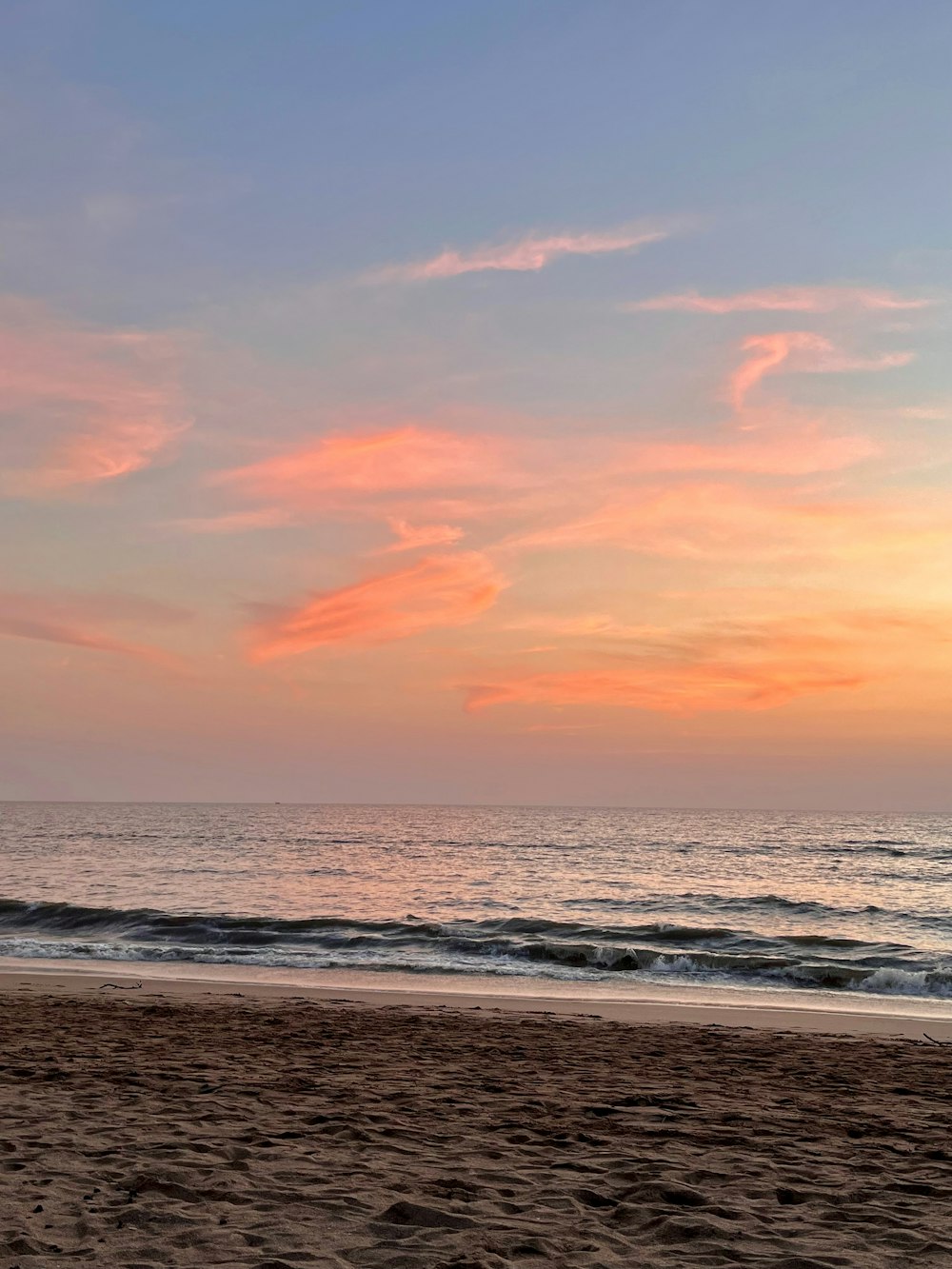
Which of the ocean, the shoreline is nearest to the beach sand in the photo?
the shoreline

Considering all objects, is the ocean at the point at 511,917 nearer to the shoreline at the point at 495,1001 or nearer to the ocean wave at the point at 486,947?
the ocean wave at the point at 486,947

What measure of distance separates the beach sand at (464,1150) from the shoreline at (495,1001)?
2.49 meters

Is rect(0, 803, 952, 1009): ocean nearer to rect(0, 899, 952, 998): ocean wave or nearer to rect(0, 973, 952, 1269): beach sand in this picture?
rect(0, 899, 952, 998): ocean wave

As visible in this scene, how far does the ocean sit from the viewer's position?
20.6 metres

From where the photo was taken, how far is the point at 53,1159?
5.92 m

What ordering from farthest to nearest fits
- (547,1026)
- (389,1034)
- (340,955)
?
(340,955), (547,1026), (389,1034)

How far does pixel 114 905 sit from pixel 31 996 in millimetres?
17646

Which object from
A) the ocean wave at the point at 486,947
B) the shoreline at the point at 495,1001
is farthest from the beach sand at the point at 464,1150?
the ocean wave at the point at 486,947

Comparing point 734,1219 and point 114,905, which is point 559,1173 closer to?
point 734,1219

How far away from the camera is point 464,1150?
6.43 metres

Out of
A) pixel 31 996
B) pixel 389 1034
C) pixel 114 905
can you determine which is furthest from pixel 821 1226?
pixel 114 905

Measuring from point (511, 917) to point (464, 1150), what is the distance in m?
23.1

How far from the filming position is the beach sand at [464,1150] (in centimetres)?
475

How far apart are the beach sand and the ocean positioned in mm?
8253
